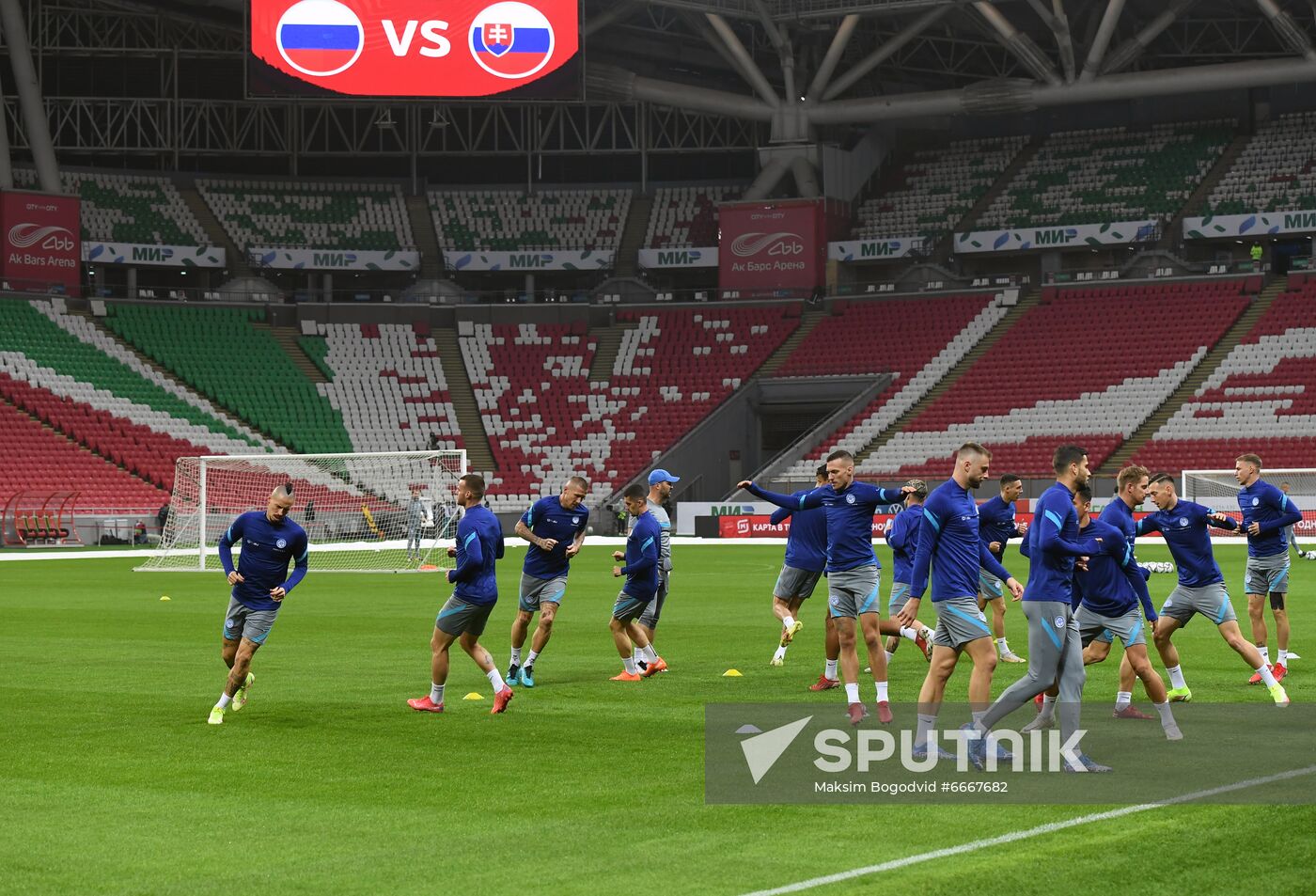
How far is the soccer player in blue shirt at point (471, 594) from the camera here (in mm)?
14859

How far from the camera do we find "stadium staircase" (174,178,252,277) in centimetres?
7294

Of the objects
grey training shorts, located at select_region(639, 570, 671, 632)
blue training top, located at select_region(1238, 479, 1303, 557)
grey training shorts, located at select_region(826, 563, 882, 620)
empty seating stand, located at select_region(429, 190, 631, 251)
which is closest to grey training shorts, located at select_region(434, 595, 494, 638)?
grey training shorts, located at select_region(826, 563, 882, 620)

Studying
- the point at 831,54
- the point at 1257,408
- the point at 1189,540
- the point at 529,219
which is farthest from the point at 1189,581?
the point at 529,219

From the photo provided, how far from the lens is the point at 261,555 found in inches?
588

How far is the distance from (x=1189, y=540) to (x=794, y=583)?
4.07 metres

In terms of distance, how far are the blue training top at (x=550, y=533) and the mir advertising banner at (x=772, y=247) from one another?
54270 millimetres

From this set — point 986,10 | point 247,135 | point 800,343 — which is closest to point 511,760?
point 986,10

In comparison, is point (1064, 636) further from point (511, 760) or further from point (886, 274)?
point (886, 274)

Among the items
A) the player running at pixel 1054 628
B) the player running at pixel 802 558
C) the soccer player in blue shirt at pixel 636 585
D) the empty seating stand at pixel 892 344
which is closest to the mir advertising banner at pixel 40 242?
the empty seating stand at pixel 892 344

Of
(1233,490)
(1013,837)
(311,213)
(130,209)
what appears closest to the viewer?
(1013,837)

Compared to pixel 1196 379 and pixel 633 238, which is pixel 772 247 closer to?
pixel 633 238

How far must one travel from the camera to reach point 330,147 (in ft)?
258

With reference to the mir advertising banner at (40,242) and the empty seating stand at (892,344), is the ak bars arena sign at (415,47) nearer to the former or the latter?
the mir advertising banner at (40,242)

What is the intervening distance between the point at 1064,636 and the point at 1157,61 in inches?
2586
